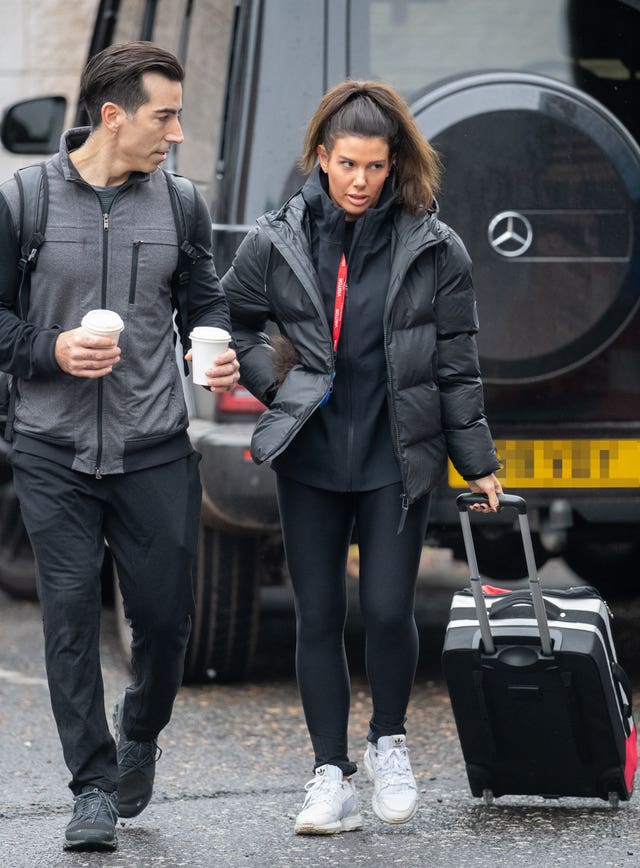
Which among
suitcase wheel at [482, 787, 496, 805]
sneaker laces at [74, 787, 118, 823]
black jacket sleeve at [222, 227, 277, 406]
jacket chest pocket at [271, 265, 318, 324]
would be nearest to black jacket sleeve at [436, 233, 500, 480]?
jacket chest pocket at [271, 265, 318, 324]

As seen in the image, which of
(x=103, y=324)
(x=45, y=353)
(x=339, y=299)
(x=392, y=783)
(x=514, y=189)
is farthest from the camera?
(x=514, y=189)

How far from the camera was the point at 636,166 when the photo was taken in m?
5.00

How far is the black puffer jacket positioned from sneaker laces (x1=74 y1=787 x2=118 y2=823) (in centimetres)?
82

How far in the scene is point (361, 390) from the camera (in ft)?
13.3

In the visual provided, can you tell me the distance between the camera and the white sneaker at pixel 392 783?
4117mm

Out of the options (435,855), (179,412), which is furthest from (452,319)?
(435,855)

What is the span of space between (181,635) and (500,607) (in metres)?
0.76

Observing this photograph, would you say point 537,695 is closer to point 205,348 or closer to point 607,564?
point 205,348

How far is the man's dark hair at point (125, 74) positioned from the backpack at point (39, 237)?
0.20m

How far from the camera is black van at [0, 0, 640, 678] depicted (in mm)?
4973

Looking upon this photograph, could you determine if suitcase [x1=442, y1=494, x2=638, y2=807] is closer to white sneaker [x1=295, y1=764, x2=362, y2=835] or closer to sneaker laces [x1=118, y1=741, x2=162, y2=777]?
white sneaker [x1=295, y1=764, x2=362, y2=835]

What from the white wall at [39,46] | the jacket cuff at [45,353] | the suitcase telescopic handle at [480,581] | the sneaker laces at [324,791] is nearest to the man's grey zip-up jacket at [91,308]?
the jacket cuff at [45,353]

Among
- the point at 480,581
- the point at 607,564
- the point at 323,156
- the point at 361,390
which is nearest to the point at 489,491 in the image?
the point at 480,581

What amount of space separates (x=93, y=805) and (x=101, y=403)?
2.89ft
